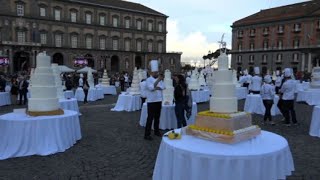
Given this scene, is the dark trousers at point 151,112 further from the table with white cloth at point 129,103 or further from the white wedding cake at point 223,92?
the table with white cloth at point 129,103

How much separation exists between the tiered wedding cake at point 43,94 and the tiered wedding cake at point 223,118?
396 centimetres

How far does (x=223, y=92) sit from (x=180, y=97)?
4.20 meters

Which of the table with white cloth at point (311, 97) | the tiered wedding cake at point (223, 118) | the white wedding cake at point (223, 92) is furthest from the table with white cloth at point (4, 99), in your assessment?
the table with white cloth at point (311, 97)

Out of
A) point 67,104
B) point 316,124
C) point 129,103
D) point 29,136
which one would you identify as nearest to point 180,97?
point 316,124

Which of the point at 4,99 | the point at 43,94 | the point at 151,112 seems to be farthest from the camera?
the point at 4,99

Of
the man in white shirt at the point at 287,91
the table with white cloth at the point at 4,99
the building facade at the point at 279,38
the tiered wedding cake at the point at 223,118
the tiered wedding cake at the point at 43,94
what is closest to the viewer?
the tiered wedding cake at the point at 223,118

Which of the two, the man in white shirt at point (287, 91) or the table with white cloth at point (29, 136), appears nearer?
the table with white cloth at point (29, 136)

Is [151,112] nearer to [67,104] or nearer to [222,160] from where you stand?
[67,104]

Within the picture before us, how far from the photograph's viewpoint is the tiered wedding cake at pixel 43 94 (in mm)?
7168

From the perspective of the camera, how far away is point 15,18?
55.4m

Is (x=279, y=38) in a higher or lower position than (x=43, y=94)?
higher

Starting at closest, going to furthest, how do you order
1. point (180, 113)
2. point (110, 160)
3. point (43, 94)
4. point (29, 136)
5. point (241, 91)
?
point (110, 160) → point (29, 136) → point (43, 94) → point (180, 113) → point (241, 91)

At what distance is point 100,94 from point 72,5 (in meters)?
46.0

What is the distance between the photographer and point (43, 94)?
7332mm
